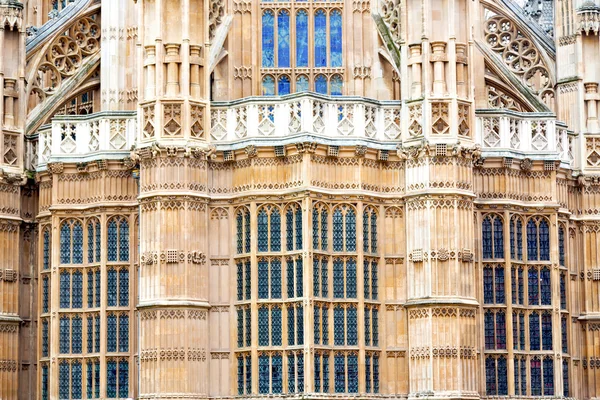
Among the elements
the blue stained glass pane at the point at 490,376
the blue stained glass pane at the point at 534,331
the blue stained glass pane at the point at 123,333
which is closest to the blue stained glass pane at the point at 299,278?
the blue stained glass pane at the point at 123,333

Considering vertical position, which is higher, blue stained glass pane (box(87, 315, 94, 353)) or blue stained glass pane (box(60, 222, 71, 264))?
blue stained glass pane (box(60, 222, 71, 264))

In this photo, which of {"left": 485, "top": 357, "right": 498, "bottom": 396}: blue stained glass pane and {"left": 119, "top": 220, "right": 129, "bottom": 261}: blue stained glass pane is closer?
{"left": 485, "top": 357, "right": 498, "bottom": 396}: blue stained glass pane

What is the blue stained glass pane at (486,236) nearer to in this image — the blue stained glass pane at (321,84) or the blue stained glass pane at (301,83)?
the blue stained glass pane at (321,84)

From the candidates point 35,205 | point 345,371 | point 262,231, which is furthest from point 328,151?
point 35,205

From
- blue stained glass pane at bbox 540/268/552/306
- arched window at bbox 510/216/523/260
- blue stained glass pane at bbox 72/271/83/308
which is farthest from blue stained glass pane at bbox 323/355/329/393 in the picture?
blue stained glass pane at bbox 72/271/83/308

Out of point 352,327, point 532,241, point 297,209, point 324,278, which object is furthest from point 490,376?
point 297,209

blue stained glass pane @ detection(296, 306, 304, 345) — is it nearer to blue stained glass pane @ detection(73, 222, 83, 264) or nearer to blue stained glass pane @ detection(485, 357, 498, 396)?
blue stained glass pane @ detection(485, 357, 498, 396)

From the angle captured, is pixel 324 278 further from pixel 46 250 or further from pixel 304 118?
pixel 46 250

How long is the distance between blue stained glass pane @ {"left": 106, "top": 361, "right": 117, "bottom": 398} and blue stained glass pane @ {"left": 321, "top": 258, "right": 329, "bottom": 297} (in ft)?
24.1

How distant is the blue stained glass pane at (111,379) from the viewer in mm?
52406

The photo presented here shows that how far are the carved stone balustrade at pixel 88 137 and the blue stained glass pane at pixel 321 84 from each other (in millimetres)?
6134

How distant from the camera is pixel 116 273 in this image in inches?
2084

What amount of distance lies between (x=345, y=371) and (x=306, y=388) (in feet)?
5.09

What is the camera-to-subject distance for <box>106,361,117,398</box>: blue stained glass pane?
172 feet
